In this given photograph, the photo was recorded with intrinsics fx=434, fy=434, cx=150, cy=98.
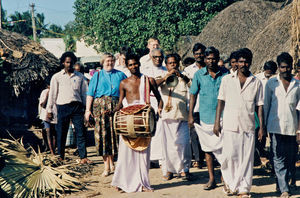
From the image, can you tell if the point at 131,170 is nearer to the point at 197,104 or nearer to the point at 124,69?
the point at 197,104

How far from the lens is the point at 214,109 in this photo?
22.3 ft

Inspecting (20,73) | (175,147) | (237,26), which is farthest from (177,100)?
(237,26)

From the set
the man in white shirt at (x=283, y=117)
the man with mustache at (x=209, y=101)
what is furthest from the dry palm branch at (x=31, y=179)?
the man in white shirt at (x=283, y=117)

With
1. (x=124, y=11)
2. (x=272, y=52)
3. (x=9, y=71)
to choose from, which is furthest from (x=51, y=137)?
(x=124, y=11)

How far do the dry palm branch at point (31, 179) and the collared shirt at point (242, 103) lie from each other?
266 centimetres

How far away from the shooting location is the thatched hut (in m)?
12.6

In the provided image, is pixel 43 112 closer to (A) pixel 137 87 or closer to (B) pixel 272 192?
(A) pixel 137 87

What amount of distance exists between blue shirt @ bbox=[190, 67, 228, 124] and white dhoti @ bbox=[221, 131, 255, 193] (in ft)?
2.07

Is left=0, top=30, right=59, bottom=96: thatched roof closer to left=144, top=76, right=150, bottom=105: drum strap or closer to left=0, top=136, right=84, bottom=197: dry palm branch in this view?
left=0, top=136, right=84, bottom=197: dry palm branch

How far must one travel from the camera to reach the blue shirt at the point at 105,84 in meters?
7.81

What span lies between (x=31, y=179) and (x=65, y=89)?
2786 mm

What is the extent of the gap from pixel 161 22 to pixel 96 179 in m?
19.0

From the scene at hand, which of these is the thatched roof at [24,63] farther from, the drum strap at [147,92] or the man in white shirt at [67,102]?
the drum strap at [147,92]

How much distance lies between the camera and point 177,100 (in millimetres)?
7535
